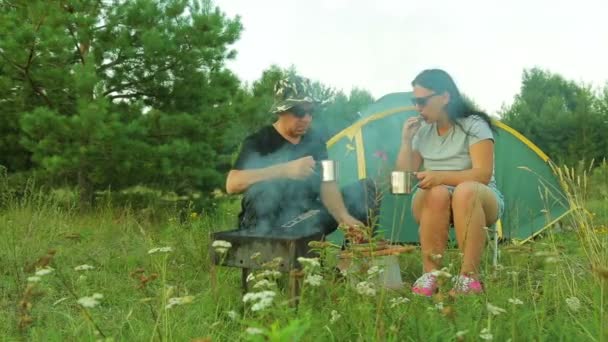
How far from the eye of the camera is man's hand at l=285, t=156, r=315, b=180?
2566 mm

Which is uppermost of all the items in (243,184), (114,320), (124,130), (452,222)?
(124,130)

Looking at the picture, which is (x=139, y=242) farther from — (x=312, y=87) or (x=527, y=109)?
(x=527, y=109)

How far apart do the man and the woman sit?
0.30 meters

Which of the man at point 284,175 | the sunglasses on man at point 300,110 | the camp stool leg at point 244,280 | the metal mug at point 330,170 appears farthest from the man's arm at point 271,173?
the camp stool leg at point 244,280

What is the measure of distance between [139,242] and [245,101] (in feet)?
8.23

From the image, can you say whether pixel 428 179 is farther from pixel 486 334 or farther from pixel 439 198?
pixel 486 334

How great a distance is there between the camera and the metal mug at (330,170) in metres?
2.76

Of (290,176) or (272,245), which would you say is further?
(290,176)

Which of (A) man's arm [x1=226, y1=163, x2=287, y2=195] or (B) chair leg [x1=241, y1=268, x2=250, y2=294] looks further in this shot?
(A) man's arm [x1=226, y1=163, x2=287, y2=195]

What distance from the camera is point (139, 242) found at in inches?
162

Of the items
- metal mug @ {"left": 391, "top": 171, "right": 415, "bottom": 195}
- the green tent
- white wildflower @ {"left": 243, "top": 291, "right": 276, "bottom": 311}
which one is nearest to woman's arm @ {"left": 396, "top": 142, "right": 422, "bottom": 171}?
metal mug @ {"left": 391, "top": 171, "right": 415, "bottom": 195}

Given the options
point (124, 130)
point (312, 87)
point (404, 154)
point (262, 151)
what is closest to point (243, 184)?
point (262, 151)

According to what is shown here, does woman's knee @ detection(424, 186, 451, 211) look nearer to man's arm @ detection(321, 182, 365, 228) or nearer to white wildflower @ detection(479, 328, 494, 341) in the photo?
man's arm @ detection(321, 182, 365, 228)

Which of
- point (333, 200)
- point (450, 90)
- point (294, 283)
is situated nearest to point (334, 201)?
point (333, 200)
